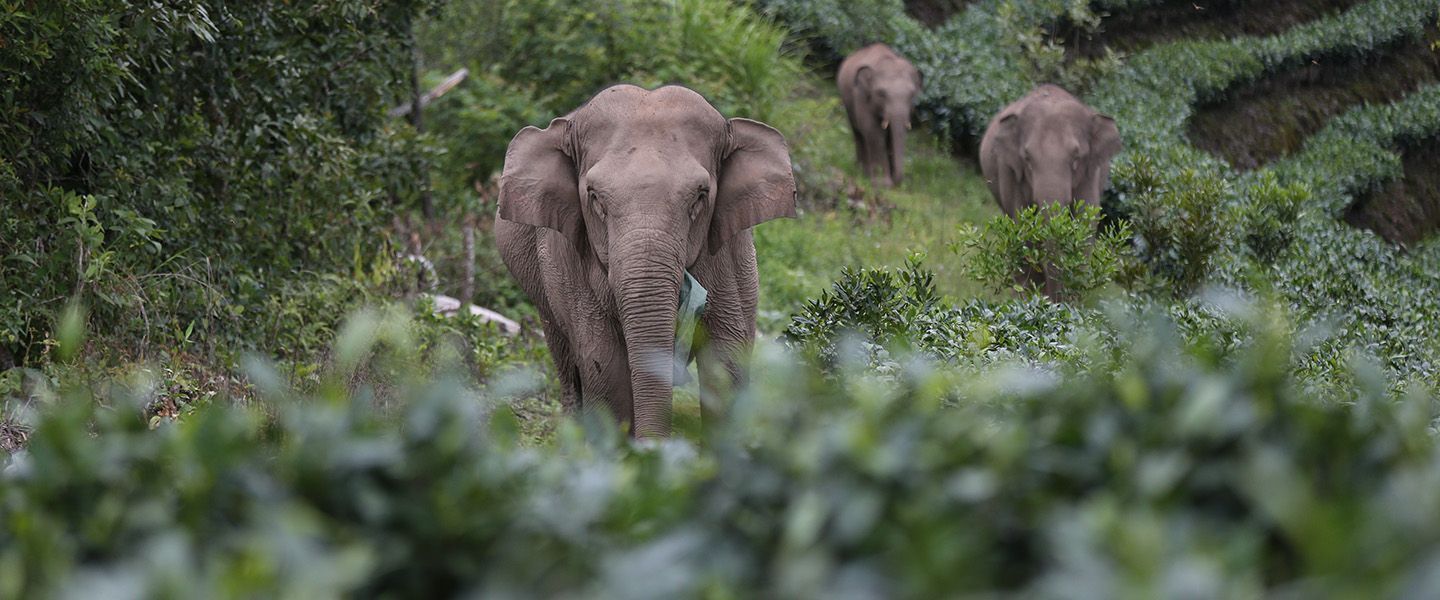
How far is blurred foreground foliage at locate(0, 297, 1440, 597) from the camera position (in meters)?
1.97

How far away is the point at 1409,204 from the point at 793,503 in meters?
17.5

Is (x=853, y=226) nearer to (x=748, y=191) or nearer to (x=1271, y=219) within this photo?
(x=1271, y=219)

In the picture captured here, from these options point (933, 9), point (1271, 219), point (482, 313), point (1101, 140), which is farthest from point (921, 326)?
point (933, 9)

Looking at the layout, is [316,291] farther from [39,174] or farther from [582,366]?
[582,366]

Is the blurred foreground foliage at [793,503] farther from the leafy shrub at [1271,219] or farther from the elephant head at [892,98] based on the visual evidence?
the elephant head at [892,98]

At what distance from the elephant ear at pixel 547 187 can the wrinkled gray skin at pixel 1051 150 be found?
5795mm

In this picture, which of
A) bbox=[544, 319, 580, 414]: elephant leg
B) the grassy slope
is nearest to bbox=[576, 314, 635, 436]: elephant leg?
bbox=[544, 319, 580, 414]: elephant leg

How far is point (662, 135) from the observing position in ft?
21.2

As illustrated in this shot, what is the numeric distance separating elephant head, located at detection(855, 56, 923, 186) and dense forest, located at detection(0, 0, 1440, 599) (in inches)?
22.3

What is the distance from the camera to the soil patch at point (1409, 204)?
17.2 m

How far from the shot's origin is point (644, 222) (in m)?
6.23

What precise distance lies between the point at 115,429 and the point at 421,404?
24.5 inches

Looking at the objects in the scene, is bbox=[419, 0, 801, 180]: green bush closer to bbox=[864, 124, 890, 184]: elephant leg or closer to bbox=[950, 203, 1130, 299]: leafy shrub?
bbox=[864, 124, 890, 184]: elephant leg

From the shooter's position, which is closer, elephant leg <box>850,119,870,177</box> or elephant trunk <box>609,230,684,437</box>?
elephant trunk <box>609,230,684,437</box>
